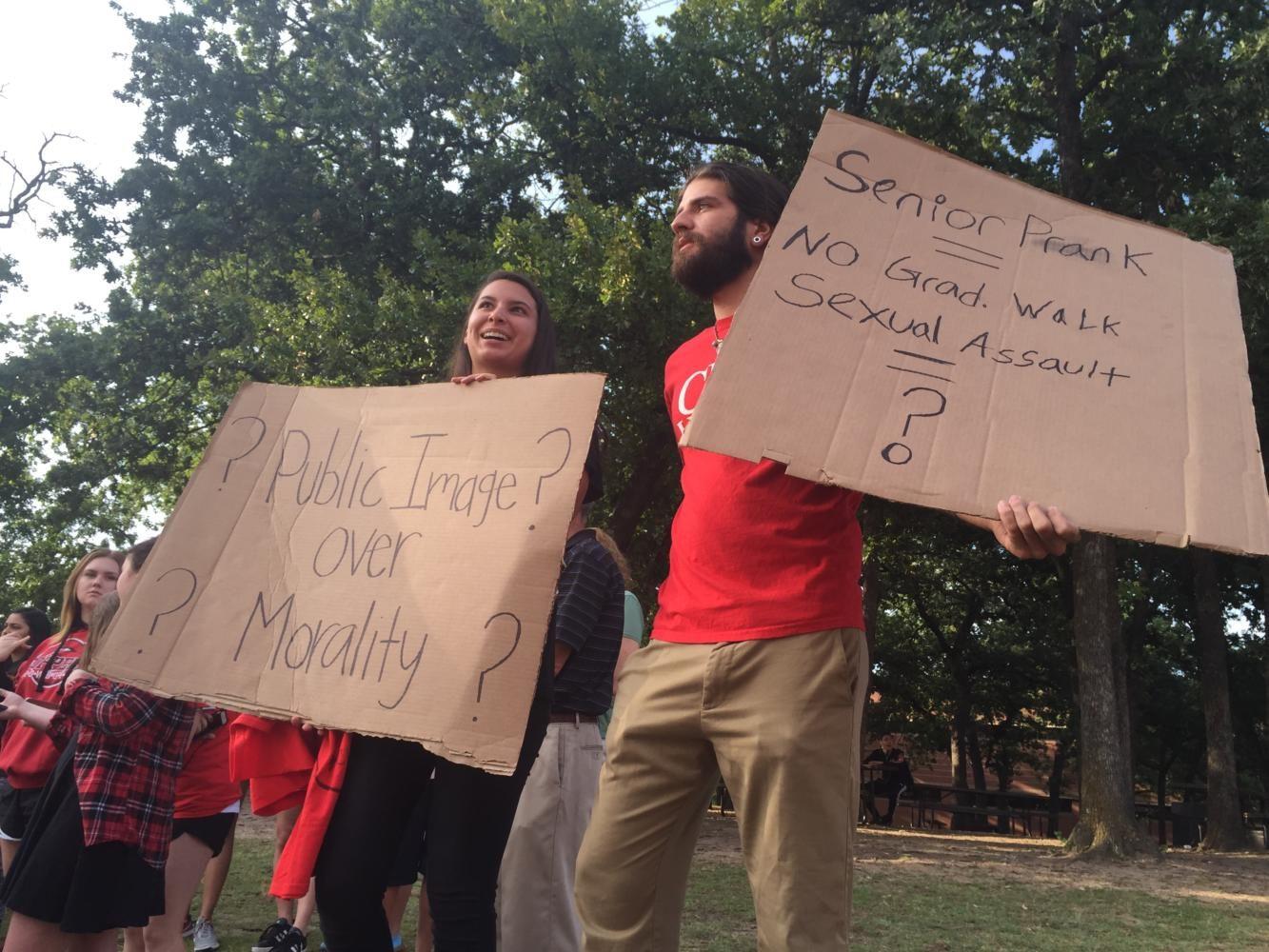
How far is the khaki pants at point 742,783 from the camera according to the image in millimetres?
1846

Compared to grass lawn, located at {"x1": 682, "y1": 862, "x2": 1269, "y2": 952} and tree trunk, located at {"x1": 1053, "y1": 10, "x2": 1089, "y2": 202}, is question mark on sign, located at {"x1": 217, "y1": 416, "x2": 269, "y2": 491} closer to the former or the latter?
grass lawn, located at {"x1": 682, "y1": 862, "x2": 1269, "y2": 952}

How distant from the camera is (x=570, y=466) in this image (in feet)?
6.34

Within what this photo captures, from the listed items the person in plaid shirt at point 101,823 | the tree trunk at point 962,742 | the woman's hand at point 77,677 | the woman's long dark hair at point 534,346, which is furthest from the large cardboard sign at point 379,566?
the tree trunk at point 962,742

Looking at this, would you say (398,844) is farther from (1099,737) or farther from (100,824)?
(1099,737)

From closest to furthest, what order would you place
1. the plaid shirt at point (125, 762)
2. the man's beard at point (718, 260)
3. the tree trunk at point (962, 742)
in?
the man's beard at point (718, 260) → the plaid shirt at point (125, 762) → the tree trunk at point (962, 742)

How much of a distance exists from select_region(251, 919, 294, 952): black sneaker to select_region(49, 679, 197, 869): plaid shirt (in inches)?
51.2

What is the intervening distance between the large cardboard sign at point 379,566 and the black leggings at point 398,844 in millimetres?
283

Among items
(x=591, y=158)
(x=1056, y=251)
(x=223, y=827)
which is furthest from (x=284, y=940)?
(x=591, y=158)

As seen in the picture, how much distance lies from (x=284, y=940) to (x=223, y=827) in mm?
625

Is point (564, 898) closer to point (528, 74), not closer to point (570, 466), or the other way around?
point (570, 466)

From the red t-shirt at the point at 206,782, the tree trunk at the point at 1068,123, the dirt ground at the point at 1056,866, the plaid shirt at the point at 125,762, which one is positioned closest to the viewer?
the plaid shirt at the point at 125,762

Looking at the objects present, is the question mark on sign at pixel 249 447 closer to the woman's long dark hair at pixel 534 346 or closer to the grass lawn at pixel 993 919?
the woman's long dark hair at pixel 534 346

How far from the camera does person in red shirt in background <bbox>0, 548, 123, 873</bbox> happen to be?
425cm

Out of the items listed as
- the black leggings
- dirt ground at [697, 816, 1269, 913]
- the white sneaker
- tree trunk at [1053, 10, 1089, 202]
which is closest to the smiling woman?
the black leggings
